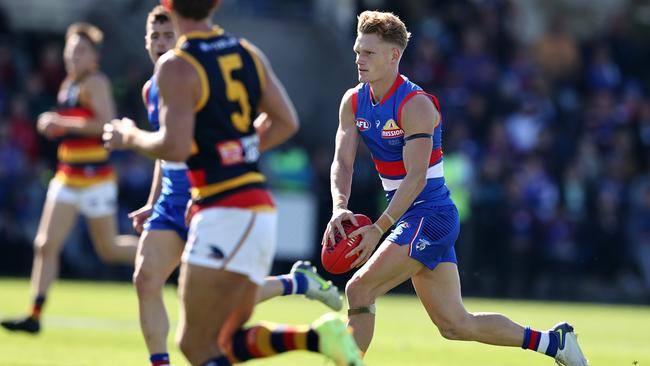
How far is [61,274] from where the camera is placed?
20922mm

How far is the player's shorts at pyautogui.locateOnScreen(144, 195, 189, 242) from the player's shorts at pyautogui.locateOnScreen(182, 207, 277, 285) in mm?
1629

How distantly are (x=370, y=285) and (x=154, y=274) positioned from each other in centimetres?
140

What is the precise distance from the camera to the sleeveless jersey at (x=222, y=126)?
6512 mm

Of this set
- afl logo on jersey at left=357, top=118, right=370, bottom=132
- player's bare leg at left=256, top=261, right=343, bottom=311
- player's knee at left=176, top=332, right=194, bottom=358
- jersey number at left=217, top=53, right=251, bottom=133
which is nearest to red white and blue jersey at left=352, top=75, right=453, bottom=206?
afl logo on jersey at left=357, top=118, right=370, bottom=132

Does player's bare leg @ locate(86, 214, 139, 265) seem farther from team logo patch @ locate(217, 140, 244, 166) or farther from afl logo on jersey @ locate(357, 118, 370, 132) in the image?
team logo patch @ locate(217, 140, 244, 166)

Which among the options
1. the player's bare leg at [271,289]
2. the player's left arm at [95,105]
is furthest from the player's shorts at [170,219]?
the player's left arm at [95,105]

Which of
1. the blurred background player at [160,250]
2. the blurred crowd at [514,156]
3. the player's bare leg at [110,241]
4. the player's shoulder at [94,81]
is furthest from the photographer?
the blurred crowd at [514,156]

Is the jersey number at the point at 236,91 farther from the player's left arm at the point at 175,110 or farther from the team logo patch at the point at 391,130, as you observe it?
the team logo patch at the point at 391,130

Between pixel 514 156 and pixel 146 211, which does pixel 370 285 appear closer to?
pixel 146 211

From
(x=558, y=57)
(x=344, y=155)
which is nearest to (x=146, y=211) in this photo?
(x=344, y=155)

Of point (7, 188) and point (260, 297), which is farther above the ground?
point (260, 297)

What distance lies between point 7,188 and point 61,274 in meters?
1.65

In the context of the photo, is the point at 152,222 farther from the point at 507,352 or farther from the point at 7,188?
the point at 7,188

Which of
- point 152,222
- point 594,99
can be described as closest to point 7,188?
point 594,99
